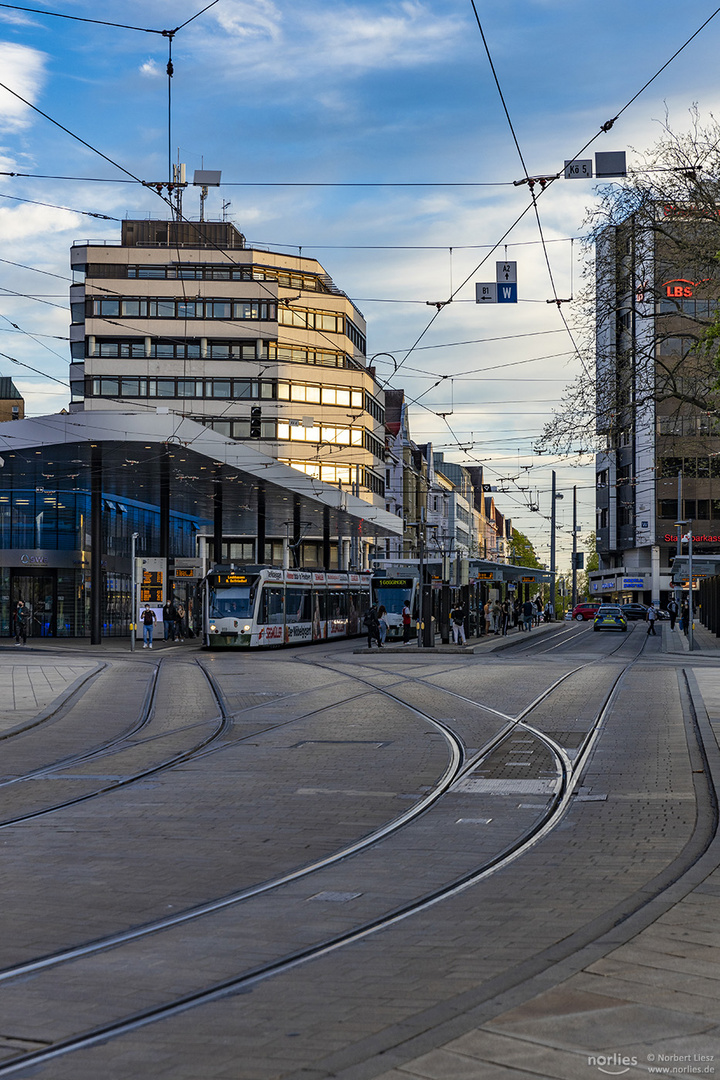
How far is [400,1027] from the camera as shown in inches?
192

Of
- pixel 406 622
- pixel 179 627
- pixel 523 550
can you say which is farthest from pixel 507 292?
pixel 523 550

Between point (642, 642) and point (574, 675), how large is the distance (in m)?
26.3

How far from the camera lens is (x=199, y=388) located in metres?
81.8

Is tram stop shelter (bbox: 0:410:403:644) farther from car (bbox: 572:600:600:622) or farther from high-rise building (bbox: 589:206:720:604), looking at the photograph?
car (bbox: 572:600:600:622)

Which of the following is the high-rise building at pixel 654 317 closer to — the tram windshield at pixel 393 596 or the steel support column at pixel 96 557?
the tram windshield at pixel 393 596

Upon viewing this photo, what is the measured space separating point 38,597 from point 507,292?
3121cm

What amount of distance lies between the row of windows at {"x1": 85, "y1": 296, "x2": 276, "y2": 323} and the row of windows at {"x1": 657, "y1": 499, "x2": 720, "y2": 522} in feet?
141

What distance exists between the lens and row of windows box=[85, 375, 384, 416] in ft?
266

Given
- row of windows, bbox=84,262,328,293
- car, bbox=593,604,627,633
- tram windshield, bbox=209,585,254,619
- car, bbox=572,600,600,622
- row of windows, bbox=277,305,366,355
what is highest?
row of windows, bbox=84,262,328,293

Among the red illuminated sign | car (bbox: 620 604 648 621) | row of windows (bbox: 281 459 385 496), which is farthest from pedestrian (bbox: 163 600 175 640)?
car (bbox: 620 604 648 621)

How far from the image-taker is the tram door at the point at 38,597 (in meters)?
51.8

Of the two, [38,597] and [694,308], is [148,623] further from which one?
[694,308]

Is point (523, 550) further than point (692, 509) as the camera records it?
Yes

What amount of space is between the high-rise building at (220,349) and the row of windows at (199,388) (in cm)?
7
